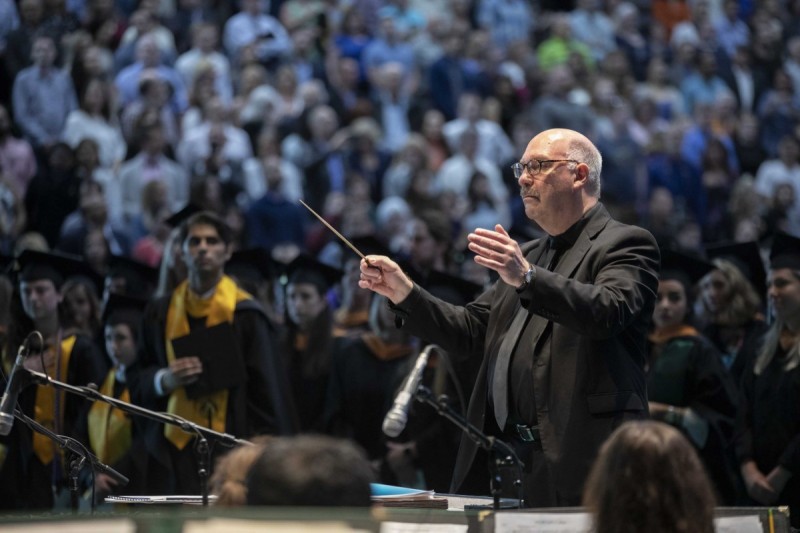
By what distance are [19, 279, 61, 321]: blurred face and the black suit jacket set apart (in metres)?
4.62

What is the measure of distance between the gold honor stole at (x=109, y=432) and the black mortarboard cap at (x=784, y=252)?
4259mm

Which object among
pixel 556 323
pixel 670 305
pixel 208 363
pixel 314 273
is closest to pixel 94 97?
pixel 314 273

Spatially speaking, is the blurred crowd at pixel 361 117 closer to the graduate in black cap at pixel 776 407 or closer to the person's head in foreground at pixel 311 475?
the graduate in black cap at pixel 776 407

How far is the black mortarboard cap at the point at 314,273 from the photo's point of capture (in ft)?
32.2

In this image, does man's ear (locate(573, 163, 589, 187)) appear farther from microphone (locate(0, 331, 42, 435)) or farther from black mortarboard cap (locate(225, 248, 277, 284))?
black mortarboard cap (locate(225, 248, 277, 284))

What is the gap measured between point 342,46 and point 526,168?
11.4 m

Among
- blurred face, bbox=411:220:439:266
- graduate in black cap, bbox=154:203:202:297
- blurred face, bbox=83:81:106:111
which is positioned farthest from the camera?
blurred face, bbox=83:81:106:111

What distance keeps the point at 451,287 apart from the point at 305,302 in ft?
4.04

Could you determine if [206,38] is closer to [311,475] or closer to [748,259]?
[748,259]

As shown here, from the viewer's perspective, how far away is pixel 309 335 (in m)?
9.59

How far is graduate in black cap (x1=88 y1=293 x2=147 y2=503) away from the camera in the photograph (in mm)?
8680

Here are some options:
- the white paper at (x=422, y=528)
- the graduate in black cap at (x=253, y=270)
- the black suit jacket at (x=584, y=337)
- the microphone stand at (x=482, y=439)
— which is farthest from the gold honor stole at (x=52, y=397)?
the white paper at (x=422, y=528)

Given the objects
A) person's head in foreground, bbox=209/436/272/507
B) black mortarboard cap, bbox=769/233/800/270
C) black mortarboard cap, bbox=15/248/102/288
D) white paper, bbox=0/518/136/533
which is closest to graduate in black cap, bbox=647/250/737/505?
black mortarboard cap, bbox=769/233/800/270

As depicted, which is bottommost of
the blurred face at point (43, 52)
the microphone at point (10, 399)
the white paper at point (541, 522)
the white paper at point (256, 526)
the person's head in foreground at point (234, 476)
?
the white paper at point (541, 522)
